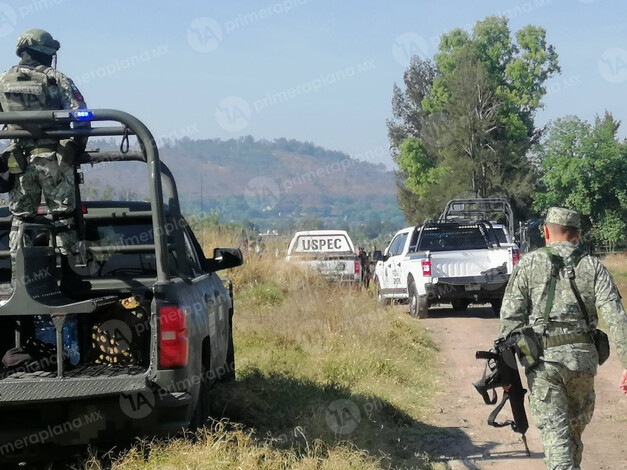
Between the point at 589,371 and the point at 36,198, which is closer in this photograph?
the point at 589,371

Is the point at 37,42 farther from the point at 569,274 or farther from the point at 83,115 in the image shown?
the point at 569,274

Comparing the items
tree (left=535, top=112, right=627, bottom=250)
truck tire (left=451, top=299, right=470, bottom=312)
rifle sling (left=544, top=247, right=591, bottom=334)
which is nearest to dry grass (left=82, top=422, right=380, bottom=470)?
rifle sling (left=544, top=247, right=591, bottom=334)

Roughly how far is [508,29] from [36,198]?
65131 mm

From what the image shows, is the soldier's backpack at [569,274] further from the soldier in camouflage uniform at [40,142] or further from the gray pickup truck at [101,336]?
the soldier in camouflage uniform at [40,142]

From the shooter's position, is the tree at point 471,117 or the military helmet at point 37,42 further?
the tree at point 471,117

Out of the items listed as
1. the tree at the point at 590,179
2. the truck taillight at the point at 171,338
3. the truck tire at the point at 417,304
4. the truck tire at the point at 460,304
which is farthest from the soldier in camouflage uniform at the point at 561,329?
the tree at the point at 590,179

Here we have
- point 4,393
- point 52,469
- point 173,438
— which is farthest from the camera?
point 52,469

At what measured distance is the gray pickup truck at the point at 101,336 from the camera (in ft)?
18.2

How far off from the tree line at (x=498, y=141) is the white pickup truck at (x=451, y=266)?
3764 cm

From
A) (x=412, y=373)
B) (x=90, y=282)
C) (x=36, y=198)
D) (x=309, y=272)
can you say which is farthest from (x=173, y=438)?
→ (x=309, y=272)

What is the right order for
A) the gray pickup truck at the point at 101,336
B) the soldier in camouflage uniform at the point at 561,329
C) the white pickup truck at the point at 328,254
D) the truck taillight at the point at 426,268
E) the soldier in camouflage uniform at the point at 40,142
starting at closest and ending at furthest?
the gray pickup truck at the point at 101,336 → the soldier in camouflage uniform at the point at 561,329 → the soldier in camouflage uniform at the point at 40,142 → the truck taillight at the point at 426,268 → the white pickup truck at the point at 328,254

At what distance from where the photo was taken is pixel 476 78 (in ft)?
199

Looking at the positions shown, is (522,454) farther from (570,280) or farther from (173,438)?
(173,438)

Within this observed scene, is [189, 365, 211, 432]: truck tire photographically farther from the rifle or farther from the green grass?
the rifle
